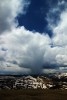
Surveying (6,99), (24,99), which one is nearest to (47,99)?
(24,99)

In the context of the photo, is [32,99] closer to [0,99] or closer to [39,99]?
[39,99]

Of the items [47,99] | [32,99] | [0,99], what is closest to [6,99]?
[0,99]

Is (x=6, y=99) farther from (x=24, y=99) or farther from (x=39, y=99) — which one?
(x=39, y=99)

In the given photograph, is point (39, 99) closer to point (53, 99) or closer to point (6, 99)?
point (53, 99)

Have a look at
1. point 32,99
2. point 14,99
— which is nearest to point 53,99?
point 32,99

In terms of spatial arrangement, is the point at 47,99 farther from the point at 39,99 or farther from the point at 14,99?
the point at 14,99
